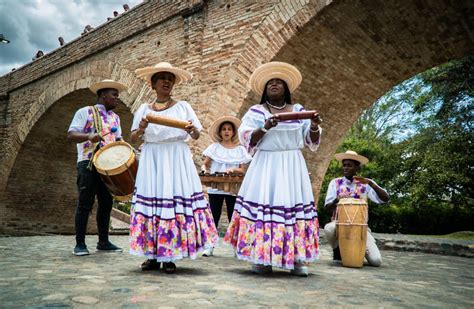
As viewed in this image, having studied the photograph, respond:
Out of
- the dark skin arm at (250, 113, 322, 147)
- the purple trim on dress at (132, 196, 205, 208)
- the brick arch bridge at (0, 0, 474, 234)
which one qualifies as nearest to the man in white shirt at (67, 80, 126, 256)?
the purple trim on dress at (132, 196, 205, 208)

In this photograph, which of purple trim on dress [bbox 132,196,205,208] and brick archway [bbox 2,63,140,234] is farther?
brick archway [bbox 2,63,140,234]

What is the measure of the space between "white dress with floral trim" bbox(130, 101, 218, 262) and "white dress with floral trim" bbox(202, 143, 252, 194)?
169 cm

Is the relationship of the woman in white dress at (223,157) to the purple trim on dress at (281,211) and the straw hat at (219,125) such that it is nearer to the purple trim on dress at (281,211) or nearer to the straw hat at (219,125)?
the straw hat at (219,125)

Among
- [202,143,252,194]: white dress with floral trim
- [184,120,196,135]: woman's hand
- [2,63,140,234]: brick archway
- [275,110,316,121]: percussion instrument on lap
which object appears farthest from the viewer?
[2,63,140,234]: brick archway

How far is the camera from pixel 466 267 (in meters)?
5.19

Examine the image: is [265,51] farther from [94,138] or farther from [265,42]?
[94,138]

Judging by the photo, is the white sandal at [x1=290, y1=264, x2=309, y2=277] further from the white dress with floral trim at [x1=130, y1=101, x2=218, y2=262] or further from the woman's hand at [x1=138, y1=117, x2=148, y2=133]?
the woman's hand at [x1=138, y1=117, x2=148, y2=133]

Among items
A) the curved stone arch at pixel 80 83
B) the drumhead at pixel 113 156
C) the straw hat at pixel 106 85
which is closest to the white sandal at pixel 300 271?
the drumhead at pixel 113 156

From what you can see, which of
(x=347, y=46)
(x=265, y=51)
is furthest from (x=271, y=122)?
(x=347, y=46)

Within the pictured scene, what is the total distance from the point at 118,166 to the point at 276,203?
1718mm

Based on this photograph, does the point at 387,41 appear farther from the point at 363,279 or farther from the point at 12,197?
the point at 12,197

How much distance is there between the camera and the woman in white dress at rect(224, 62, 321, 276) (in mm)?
3492

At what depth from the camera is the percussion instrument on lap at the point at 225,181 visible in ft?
15.2

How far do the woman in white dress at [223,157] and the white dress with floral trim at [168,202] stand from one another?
1.57 metres
